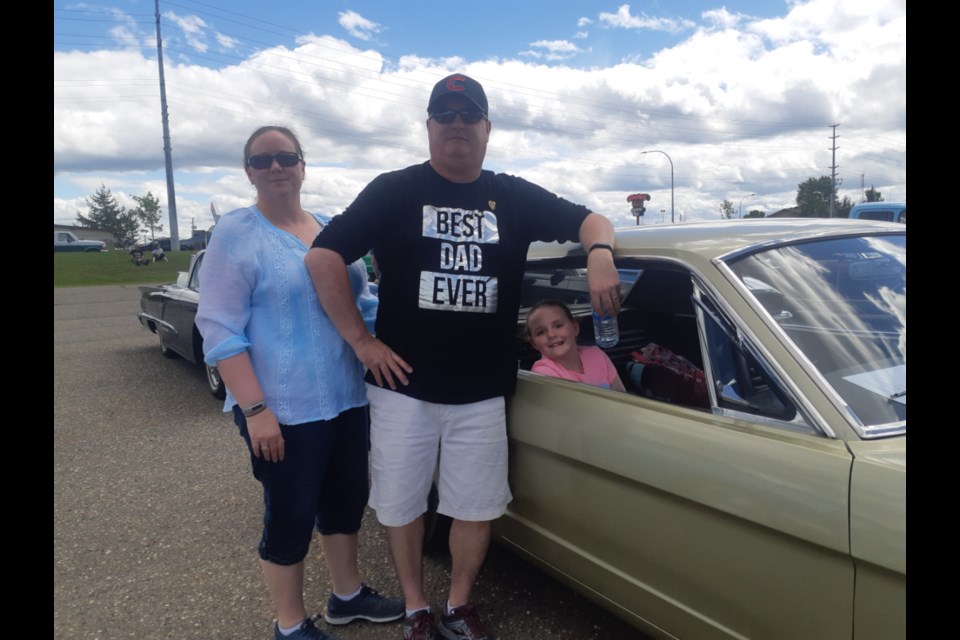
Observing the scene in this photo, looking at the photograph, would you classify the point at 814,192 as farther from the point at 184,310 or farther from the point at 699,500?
the point at 699,500

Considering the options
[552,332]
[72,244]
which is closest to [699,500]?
[552,332]

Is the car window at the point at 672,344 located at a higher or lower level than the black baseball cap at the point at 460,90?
lower

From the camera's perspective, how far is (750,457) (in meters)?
1.61

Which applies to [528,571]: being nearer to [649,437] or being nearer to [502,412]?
[502,412]

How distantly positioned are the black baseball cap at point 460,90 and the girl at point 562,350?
82 centimetres

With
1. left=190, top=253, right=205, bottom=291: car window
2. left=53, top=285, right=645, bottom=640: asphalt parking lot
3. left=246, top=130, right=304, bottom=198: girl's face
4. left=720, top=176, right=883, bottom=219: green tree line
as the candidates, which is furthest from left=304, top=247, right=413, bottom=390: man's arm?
left=720, top=176, right=883, bottom=219: green tree line

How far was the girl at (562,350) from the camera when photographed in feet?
8.05

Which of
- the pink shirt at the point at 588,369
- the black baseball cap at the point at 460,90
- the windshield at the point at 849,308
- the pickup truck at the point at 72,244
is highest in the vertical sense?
the pickup truck at the point at 72,244

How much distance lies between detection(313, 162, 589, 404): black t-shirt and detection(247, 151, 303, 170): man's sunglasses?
0.26m

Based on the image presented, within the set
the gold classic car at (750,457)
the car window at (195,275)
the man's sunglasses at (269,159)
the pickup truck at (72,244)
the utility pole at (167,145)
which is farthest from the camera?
the pickup truck at (72,244)

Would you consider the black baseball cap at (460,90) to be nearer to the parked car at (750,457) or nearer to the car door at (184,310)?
the parked car at (750,457)

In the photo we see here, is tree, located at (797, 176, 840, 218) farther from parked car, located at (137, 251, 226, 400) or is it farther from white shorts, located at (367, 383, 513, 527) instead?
white shorts, located at (367, 383, 513, 527)

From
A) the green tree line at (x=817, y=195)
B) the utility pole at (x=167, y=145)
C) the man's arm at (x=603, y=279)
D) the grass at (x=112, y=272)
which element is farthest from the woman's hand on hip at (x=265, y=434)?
the green tree line at (x=817, y=195)
